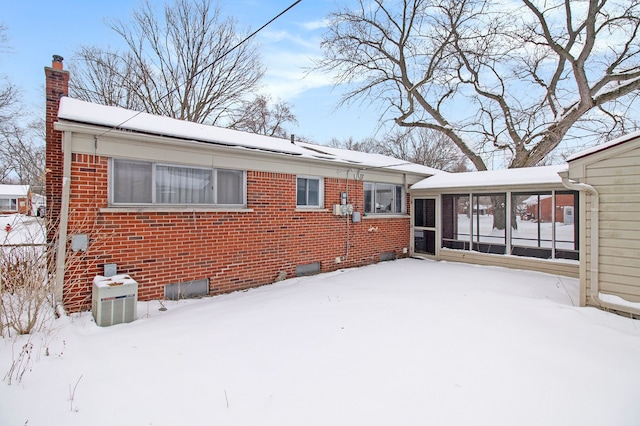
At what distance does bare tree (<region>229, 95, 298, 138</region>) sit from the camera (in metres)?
21.0

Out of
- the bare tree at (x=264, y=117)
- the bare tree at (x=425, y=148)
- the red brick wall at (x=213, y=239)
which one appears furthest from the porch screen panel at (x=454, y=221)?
the bare tree at (x=425, y=148)

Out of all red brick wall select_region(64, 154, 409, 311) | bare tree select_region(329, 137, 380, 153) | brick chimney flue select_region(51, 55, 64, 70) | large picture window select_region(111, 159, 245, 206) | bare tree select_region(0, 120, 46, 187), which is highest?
bare tree select_region(329, 137, 380, 153)

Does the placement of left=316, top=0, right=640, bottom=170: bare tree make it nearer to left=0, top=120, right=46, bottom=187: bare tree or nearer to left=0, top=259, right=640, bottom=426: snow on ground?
left=0, top=259, right=640, bottom=426: snow on ground

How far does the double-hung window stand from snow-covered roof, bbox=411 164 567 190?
3.82 m

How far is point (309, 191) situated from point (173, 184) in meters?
3.39

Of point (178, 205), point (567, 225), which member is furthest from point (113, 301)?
point (567, 225)

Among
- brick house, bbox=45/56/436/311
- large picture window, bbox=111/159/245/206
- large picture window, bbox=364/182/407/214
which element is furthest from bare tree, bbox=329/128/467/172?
large picture window, bbox=111/159/245/206

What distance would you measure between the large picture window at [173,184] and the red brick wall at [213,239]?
23 centimetres

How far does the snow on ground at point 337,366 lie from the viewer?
2588 millimetres

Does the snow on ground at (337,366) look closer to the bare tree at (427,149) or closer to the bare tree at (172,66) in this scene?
the bare tree at (172,66)

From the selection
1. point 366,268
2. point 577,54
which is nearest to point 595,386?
point 366,268

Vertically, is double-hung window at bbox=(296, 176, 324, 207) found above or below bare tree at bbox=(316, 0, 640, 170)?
below

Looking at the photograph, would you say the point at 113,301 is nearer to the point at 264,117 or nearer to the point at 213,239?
the point at 213,239

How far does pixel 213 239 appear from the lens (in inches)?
247
